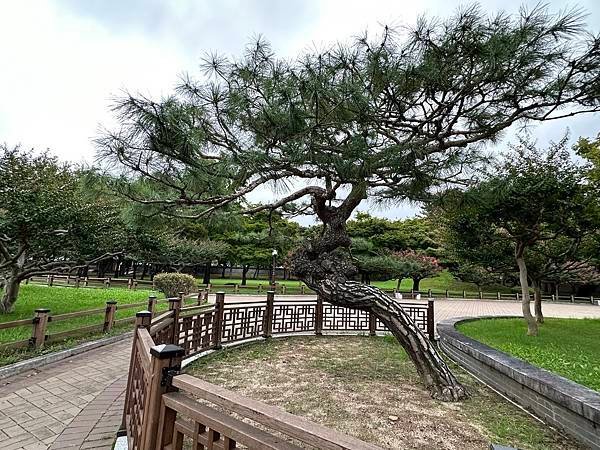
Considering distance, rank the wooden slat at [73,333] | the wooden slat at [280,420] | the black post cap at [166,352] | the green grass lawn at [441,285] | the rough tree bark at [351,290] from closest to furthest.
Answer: the wooden slat at [280,420] < the black post cap at [166,352] < the rough tree bark at [351,290] < the wooden slat at [73,333] < the green grass lawn at [441,285]

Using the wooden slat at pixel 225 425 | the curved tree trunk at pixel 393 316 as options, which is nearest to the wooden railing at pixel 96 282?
the curved tree trunk at pixel 393 316

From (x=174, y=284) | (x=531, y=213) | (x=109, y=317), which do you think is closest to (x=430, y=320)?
(x=531, y=213)

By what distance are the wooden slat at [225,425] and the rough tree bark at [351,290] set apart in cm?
257

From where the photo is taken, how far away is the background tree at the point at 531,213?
5742 millimetres

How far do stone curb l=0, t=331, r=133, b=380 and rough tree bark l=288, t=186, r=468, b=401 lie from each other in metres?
3.46

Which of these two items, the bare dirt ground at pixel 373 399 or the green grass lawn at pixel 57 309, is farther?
the green grass lawn at pixel 57 309

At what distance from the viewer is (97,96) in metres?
2.73

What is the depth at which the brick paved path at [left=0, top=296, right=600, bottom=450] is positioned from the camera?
2.53 meters

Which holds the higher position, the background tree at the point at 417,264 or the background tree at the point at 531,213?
the background tree at the point at 531,213

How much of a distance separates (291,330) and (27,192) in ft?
17.0

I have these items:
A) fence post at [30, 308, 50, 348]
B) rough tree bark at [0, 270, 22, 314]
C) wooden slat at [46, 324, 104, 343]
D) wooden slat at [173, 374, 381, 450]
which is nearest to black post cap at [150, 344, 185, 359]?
wooden slat at [173, 374, 381, 450]

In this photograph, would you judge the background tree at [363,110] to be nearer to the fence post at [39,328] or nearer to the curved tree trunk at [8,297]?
the fence post at [39,328]

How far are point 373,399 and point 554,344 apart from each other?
14.2ft

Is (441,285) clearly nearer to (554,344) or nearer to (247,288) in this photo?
(247,288)
